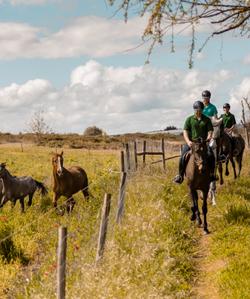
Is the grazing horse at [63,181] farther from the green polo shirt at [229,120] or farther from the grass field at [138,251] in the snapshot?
the green polo shirt at [229,120]

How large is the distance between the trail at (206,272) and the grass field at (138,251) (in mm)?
36

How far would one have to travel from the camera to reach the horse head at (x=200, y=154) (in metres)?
11.6

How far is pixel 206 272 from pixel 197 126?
4365 mm

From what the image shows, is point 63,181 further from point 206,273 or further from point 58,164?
point 206,273

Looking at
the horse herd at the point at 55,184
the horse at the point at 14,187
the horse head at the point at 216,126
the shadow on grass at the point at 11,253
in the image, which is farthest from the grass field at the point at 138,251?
the horse head at the point at 216,126

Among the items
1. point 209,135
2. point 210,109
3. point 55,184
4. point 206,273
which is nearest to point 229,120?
point 210,109

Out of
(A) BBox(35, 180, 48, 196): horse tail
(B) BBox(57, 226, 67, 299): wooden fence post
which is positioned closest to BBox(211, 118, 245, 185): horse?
(A) BBox(35, 180, 48, 196): horse tail

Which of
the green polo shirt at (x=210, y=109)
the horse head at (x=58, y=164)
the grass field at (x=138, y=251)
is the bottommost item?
the grass field at (x=138, y=251)

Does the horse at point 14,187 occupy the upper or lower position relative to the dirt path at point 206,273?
upper

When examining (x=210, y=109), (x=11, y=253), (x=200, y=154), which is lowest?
(x=11, y=253)

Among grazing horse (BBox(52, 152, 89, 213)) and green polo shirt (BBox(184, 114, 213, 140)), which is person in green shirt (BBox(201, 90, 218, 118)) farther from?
grazing horse (BBox(52, 152, 89, 213))

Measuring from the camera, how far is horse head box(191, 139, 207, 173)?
1162 centimetres

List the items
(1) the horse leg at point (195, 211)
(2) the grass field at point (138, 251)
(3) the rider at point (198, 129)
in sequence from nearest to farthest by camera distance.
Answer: (2) the grass field at point (138, 251), (1) the horse leg at point (195, 211), (3) the rider at point (198, 129)

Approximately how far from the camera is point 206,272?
8656 millimetres
